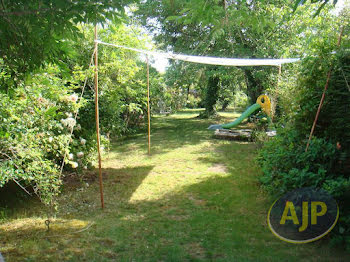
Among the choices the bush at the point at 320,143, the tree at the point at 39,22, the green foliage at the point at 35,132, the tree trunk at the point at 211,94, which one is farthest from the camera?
the tree trunk at the point at 211,94

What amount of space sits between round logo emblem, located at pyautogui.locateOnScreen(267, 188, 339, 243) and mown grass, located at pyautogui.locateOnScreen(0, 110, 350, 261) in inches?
5.5

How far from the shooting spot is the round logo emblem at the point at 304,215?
292 centimetres

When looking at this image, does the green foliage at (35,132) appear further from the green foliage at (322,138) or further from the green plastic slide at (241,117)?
the green plastic slide at (241,117)

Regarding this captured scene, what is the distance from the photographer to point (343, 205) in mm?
3029

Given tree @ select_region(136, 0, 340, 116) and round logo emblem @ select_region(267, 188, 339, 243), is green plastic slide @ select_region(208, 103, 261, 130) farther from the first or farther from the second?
round logo emblem @ select_region(267, 188, 339, 243)

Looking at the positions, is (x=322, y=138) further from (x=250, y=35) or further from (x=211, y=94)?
(x=211, y=94)

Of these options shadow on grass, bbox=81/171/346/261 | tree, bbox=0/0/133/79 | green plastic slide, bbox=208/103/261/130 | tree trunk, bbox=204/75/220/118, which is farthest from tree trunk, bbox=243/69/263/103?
tree, bbox=0/0/133/79

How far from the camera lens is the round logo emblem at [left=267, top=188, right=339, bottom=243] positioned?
9.59 feet

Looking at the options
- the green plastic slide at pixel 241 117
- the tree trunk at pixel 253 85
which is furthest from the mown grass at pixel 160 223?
the tree trunk at pixel 253 85

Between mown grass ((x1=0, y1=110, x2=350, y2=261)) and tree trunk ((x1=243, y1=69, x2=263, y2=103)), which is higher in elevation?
tree trunk ((x1=243, y1=69, x2=263, y2=103))

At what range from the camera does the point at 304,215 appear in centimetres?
305

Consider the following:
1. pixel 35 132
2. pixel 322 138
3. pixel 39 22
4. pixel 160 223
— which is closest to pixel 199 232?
pixel 160 223

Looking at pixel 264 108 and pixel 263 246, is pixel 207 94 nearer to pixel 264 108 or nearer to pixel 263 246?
pixel 264 108

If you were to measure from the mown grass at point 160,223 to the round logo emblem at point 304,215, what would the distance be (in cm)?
14
